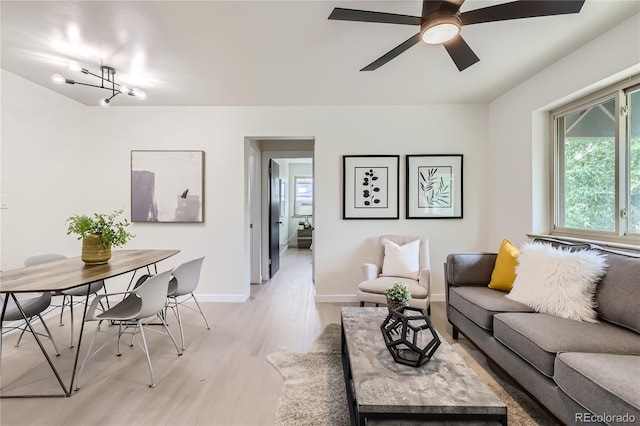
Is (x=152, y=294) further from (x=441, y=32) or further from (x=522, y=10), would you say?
(x=522, y=10)

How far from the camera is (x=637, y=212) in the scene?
2.17 metres

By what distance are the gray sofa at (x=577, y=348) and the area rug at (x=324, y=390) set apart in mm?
161

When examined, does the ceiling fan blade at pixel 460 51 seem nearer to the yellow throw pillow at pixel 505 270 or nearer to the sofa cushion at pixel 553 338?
the yellow throw pillow at pixel 505 270

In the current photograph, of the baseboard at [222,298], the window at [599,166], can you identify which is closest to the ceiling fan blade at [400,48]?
the window at [599,166]

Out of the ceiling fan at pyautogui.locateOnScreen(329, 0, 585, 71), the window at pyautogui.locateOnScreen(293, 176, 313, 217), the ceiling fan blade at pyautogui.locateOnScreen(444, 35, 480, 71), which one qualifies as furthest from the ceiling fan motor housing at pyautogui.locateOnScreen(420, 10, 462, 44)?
the window at pyautogui.locateOnScreen(293, 176, 313, 217)

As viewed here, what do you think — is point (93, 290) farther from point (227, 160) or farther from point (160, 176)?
point (227, 160)

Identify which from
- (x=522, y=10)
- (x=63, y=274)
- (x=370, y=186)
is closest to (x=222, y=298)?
(x=63, y=274)

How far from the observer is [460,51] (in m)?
1.94

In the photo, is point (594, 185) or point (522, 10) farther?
point (594, 185)

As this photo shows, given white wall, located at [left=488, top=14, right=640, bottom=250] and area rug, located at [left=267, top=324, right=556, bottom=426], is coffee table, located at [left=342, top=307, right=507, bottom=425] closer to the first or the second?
area rug, located at [left=267, top=324, right=556, bottom=426]

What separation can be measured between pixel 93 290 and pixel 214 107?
245 cm

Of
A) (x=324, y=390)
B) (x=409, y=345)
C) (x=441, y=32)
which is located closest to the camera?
(x=409, y=345)

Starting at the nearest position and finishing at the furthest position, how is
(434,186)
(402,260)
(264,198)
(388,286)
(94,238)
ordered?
(94,238) → (388,286) → (402,260) → (434,186) → (264,198)

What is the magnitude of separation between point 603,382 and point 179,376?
2.41m
